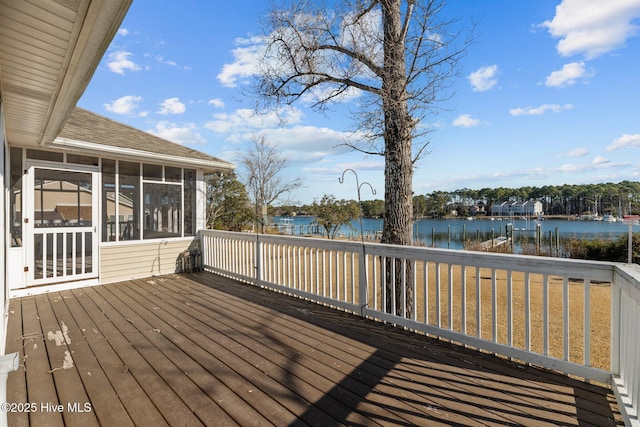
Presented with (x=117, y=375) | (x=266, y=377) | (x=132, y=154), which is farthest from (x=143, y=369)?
(x=132, y=154)

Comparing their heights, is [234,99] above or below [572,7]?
below

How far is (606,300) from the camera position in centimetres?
718

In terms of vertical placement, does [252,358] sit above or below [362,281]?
below

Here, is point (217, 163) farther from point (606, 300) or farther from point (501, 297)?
point (606, 300)

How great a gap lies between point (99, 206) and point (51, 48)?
3.91m

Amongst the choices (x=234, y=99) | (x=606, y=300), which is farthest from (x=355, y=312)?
(x=606, y=300)

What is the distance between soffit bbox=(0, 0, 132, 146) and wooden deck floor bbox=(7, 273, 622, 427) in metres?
2.26

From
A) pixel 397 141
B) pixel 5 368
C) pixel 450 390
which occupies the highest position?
pixel 397 141

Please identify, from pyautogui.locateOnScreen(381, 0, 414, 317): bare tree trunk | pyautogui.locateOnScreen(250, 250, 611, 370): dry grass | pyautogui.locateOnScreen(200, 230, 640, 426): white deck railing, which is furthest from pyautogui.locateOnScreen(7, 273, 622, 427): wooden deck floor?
pyautogui.locateOnScreen(381, 0, 414, 317): bare tree trunk

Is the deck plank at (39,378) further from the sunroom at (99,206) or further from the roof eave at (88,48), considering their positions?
the roof eave at (88,48)

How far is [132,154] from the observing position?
5.16m

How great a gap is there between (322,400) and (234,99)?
508 centimetres

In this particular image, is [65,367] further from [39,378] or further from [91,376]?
[91,376]

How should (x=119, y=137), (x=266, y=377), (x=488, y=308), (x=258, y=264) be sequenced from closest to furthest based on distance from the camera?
(x=266, y=377)
(x=258, y=264)
(x=119, y=137)
(x=488, y=308)
